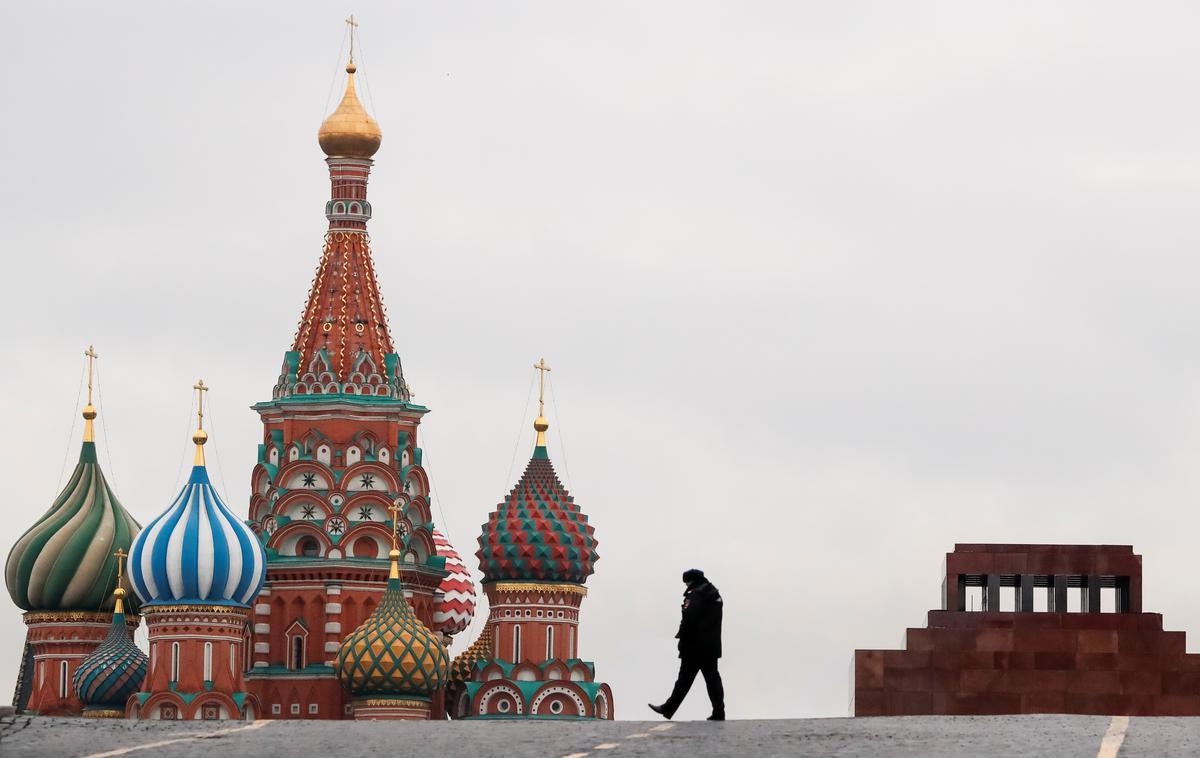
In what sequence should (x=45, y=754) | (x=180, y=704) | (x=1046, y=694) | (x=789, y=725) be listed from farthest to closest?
1. (x=180, y=704)
2. (x=1046, y=694)
3. (x=789, y=725)
4. (x=45, y=754)

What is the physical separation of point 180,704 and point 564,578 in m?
11.3

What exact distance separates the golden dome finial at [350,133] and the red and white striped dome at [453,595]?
1038cm

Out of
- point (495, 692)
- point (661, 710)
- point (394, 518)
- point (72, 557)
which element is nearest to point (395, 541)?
point (394, 518)

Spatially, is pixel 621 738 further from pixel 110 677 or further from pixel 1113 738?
pixel 110 677

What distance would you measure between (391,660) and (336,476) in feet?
19.8

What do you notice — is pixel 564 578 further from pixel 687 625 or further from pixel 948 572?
pixel 687 625

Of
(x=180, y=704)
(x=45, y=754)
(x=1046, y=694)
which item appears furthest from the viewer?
(x=180, y=704)

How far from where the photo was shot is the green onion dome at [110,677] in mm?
89562

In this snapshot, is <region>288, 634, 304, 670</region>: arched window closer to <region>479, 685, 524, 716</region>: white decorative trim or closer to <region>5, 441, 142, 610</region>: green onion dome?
<region>479, 685, 524, 716</region>: white decorative trim

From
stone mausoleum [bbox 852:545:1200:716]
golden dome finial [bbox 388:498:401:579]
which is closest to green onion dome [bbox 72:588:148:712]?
golden dome finial [bbox 388:498:401:579]

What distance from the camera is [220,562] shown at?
86938 mm

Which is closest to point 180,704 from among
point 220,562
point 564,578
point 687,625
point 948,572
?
point 220,562

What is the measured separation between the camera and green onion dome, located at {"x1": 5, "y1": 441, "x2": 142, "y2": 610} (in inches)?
3688

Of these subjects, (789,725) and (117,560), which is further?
(117,560)
